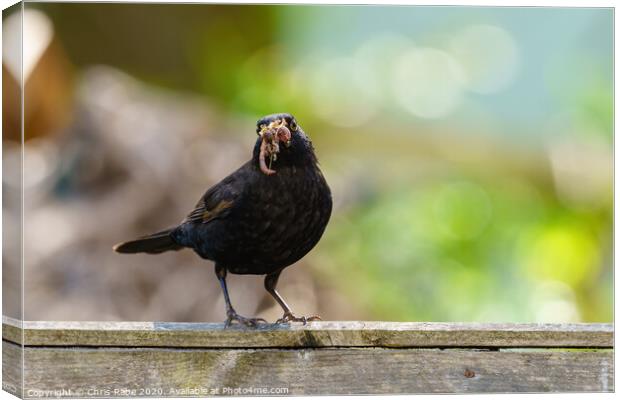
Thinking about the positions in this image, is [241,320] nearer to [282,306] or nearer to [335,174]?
[282,306]

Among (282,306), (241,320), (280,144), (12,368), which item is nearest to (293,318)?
(282,306)

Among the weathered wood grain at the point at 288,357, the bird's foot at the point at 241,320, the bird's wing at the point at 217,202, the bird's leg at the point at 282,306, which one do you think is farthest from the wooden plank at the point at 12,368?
the bird's leg at the point at 282,306

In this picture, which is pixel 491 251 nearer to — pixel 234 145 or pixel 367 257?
pixel 367 257

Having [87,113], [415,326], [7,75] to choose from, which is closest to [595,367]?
[415,326]

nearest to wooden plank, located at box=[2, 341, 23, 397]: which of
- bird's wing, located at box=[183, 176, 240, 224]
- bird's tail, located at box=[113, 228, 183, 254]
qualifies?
bird's tail, located at box=[113, 228, 183, 254]

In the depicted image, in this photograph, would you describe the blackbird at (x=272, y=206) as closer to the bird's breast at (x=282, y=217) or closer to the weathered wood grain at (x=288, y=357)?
the bird's breast at (x=282, y=217)

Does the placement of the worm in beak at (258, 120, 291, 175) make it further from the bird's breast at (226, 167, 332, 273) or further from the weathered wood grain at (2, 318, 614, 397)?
the weathered wood grain at (2, 318, 614, 397)
